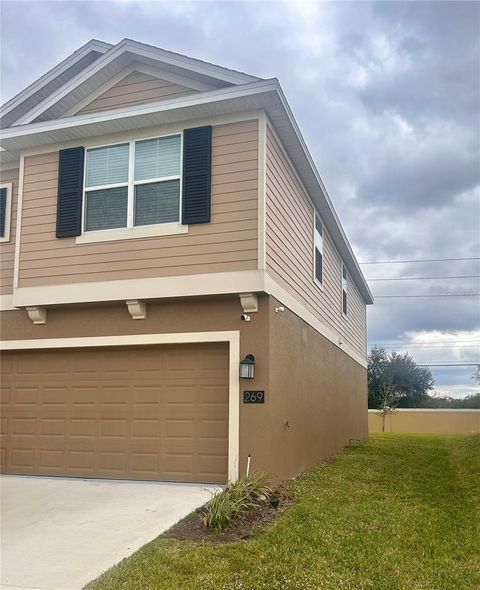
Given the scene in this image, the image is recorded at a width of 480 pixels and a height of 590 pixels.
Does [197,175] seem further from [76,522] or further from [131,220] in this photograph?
[76,522]

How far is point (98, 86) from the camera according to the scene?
909 centimetres

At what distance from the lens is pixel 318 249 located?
1206 cm

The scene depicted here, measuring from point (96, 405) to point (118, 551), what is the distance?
3.71 m

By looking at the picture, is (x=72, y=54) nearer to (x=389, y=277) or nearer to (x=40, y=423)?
(x=40, y=423)

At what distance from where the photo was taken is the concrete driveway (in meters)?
4.81

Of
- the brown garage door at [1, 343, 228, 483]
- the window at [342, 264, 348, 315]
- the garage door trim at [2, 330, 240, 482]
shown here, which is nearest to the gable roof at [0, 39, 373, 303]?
the garage door trim at [2, 330, 240, 482]

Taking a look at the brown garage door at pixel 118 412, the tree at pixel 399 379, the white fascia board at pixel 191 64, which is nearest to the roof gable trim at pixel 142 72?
the white fascia board at pixel 191 64

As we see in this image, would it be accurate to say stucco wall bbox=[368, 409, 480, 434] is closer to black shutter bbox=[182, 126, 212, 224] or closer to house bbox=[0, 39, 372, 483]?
house bbox=[0, 39, 372, 483]

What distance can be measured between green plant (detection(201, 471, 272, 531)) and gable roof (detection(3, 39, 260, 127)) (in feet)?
17.5

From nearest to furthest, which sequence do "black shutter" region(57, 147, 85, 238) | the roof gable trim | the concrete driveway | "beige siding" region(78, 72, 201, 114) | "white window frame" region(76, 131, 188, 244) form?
the concrete driveway → "white window frame" region(76, 131, 188, 244) → the roof gable trim → "beige siding" region(78, 72, 201, 114) → "black shutter" region(57, 147, 85, 238)

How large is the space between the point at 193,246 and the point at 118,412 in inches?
110

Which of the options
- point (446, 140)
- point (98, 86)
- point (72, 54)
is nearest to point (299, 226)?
point (98, 86)

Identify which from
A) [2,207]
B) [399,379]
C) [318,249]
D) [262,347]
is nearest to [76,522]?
[262,347]

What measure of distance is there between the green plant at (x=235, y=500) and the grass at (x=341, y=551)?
399 mm
